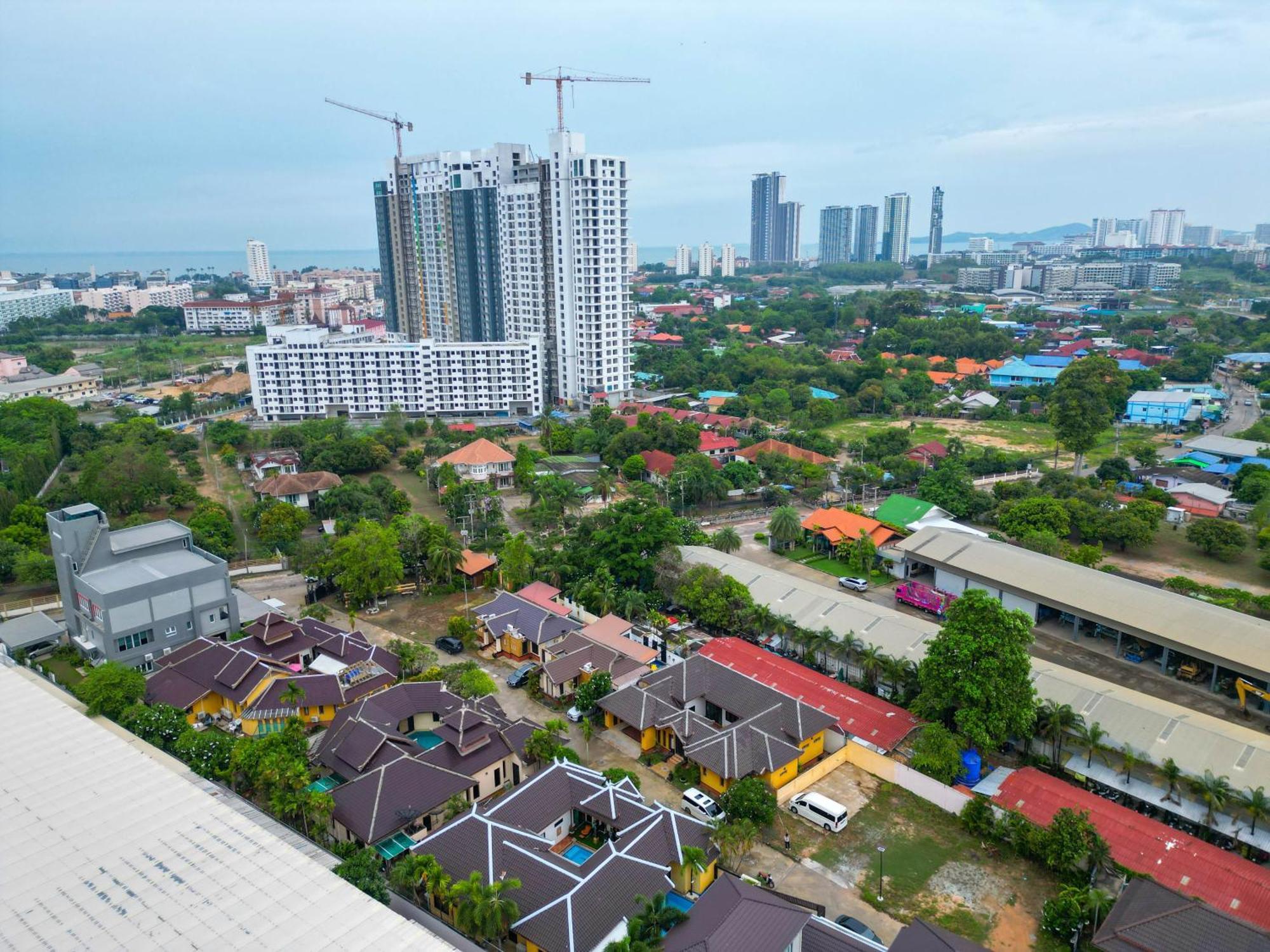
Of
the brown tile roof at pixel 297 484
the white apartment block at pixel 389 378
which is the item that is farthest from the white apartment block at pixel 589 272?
the brown tile roof at pixel 297 484

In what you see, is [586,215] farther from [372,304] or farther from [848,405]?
[372,304]

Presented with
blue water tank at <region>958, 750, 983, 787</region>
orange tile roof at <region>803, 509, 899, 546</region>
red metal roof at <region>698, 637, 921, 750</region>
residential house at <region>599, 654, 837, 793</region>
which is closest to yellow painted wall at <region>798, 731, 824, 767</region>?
residential house at <region>599, 654, 837, 793</region>

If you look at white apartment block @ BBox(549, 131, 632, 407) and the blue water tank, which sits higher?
white apartment block @ BBox(549, 131, 632, 407)

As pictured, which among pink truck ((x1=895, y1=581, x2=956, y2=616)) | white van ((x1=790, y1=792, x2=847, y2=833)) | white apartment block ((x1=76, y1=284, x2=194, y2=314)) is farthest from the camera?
white apartment block ((x1=76, y1=284, x2=194, y2=314))

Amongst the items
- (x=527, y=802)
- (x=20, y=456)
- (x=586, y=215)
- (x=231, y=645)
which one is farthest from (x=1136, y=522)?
(x=20, y=456)

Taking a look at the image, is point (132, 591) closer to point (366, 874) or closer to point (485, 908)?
point (366, 874)

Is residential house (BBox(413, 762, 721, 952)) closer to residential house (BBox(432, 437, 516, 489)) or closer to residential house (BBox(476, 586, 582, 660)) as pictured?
residential house (BBox(476, 586, 582, 660))

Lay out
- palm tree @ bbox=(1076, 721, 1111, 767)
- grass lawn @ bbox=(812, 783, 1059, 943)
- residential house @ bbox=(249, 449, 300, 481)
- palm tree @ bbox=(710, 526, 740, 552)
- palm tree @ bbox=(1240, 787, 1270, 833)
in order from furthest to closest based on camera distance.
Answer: residential house @ bbox=(249, 449, 300, 481) → palm tree @ bbox=(710, 526, 740, 552) → palm tree @ bbox=(1076, 721, 1111, 767) → palm tree @ bbox=(1240, 787, 1270, 833) → grass lawn @ bbox=(812, 783, 1059, 943)
